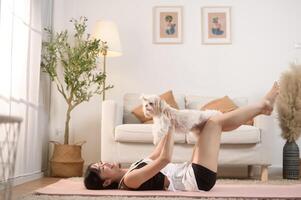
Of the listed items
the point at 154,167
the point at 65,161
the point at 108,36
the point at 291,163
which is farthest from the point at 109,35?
the point at 154,167

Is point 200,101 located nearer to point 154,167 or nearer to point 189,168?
point 189,168

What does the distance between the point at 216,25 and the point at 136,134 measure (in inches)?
77.1

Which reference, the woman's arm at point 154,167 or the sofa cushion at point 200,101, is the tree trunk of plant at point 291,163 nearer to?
the sofa cushion at point 200,101

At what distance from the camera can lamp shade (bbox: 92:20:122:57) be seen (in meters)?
4.68

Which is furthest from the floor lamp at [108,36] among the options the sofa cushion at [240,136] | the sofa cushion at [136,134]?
the sofa cushion at [240,136]

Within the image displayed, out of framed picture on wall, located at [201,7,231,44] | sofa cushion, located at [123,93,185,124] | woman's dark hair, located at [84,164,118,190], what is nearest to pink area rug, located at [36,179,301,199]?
woman's dark hair, located at [84,164,118,190]

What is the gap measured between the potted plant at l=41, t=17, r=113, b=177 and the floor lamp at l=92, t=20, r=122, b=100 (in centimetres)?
5

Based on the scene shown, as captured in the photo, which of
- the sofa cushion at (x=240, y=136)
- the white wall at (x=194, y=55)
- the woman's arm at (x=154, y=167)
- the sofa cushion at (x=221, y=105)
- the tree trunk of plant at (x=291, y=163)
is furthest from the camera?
the white wall at (x=194, y=55)

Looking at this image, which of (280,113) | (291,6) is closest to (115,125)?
(280,113)

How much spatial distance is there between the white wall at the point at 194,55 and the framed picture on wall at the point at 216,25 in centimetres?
6

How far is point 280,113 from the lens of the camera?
435cm

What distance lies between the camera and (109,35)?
470cm

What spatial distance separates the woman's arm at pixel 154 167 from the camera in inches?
95.5

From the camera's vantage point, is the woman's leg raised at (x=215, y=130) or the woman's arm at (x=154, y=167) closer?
the woman's arm at (x=154, y=167)
